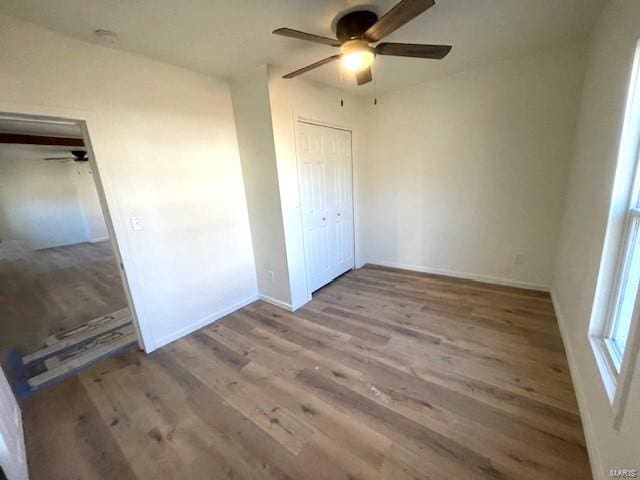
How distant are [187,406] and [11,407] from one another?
103 centimetres

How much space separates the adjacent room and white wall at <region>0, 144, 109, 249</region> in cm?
407

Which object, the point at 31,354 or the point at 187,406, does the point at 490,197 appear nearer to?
the point at 187,406

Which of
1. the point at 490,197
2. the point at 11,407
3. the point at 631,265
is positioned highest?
the point at 490,197

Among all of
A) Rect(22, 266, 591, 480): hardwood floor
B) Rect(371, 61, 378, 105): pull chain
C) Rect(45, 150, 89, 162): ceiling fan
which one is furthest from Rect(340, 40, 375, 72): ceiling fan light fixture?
Rect(45, 150, 89, 162): ceiling fan

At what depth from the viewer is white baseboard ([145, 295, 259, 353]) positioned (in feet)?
7.80

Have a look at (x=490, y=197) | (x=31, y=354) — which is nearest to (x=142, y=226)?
(x=31, y=354)

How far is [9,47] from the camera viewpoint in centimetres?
153

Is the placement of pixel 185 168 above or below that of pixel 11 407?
above

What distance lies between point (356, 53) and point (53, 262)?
7138mm

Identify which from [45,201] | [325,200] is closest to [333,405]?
[325,200]

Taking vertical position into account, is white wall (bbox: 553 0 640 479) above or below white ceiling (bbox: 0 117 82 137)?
below

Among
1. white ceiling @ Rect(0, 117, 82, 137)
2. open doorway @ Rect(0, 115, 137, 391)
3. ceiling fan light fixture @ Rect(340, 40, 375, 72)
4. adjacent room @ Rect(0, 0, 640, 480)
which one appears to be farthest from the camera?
white ceiling @ Rect(0, 117, 82, 137)

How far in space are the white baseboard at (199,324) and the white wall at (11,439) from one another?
0.80 metres

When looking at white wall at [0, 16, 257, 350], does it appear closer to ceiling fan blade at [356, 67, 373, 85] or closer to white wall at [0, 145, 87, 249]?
ceiling fan blade at [356, 67, 373, 85]
